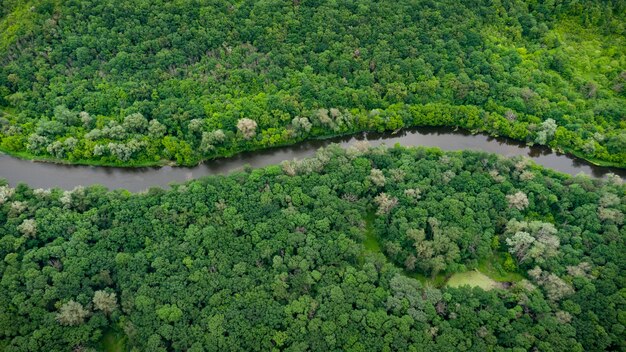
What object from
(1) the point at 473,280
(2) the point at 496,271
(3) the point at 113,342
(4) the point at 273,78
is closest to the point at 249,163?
(4) the point at 273,78

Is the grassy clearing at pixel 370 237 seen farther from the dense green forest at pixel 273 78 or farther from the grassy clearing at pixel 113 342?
the grassy clearing at pixel 113 342

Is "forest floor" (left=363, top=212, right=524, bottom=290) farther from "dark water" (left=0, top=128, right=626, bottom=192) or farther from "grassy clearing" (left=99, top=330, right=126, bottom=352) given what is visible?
"grassy clearing" (left=99, top=330, right=126, bottom=352)

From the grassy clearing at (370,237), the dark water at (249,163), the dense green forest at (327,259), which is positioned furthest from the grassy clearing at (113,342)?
the grassy clearing at (370,237)

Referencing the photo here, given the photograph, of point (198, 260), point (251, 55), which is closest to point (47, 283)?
point (198, 260)

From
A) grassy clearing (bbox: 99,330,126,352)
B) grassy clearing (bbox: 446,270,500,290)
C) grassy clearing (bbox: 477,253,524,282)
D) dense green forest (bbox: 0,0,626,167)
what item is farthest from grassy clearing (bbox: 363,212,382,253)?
grassy clearing (bbox: 99,330,126,352)

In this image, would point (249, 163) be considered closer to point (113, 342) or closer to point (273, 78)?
point (273, 78)
